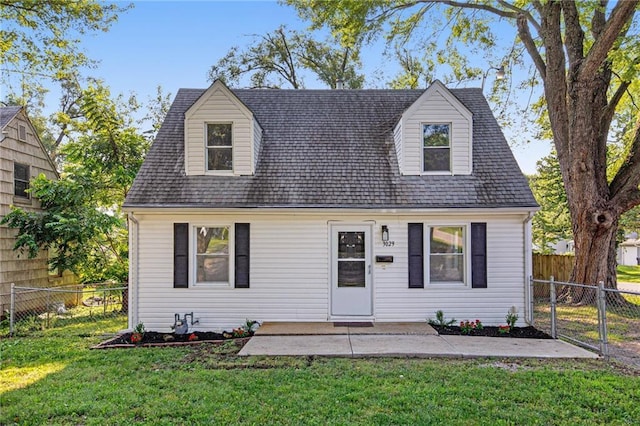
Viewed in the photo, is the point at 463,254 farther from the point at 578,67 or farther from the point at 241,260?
the point at 578,67

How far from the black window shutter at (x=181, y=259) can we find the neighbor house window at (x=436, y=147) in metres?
5.56

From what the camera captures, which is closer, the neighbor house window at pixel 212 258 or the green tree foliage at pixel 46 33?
the neighbor house window at pixel 212 258

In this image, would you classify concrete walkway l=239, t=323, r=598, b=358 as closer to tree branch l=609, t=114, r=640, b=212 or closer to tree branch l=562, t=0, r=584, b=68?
tree branch l=609, t=114, r=640, b=212

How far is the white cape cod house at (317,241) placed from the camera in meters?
8.17

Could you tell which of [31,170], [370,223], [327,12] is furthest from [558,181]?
[31,170]

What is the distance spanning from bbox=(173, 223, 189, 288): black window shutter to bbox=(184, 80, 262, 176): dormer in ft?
5.02

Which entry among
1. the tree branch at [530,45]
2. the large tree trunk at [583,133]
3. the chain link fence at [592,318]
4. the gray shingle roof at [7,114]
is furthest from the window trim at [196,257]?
the tree branch at [530,45]

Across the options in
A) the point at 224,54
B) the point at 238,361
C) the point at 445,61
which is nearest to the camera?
the point at 238,361

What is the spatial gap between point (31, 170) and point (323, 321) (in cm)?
969

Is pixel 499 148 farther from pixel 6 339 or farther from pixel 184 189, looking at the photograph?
pixel 6 339

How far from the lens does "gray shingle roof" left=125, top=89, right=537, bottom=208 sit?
27.1 feet

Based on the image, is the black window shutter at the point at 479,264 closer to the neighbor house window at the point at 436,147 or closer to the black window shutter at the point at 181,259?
the neighbor house window at the point at 436,147

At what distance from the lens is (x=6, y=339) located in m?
7.82

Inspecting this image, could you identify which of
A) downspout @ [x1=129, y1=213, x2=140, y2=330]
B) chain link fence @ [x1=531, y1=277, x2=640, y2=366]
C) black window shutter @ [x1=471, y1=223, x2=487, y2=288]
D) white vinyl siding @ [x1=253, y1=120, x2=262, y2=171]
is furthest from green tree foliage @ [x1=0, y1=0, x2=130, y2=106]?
chain link fence @ [x1=531, y1=277, x2=640, y2=366]
